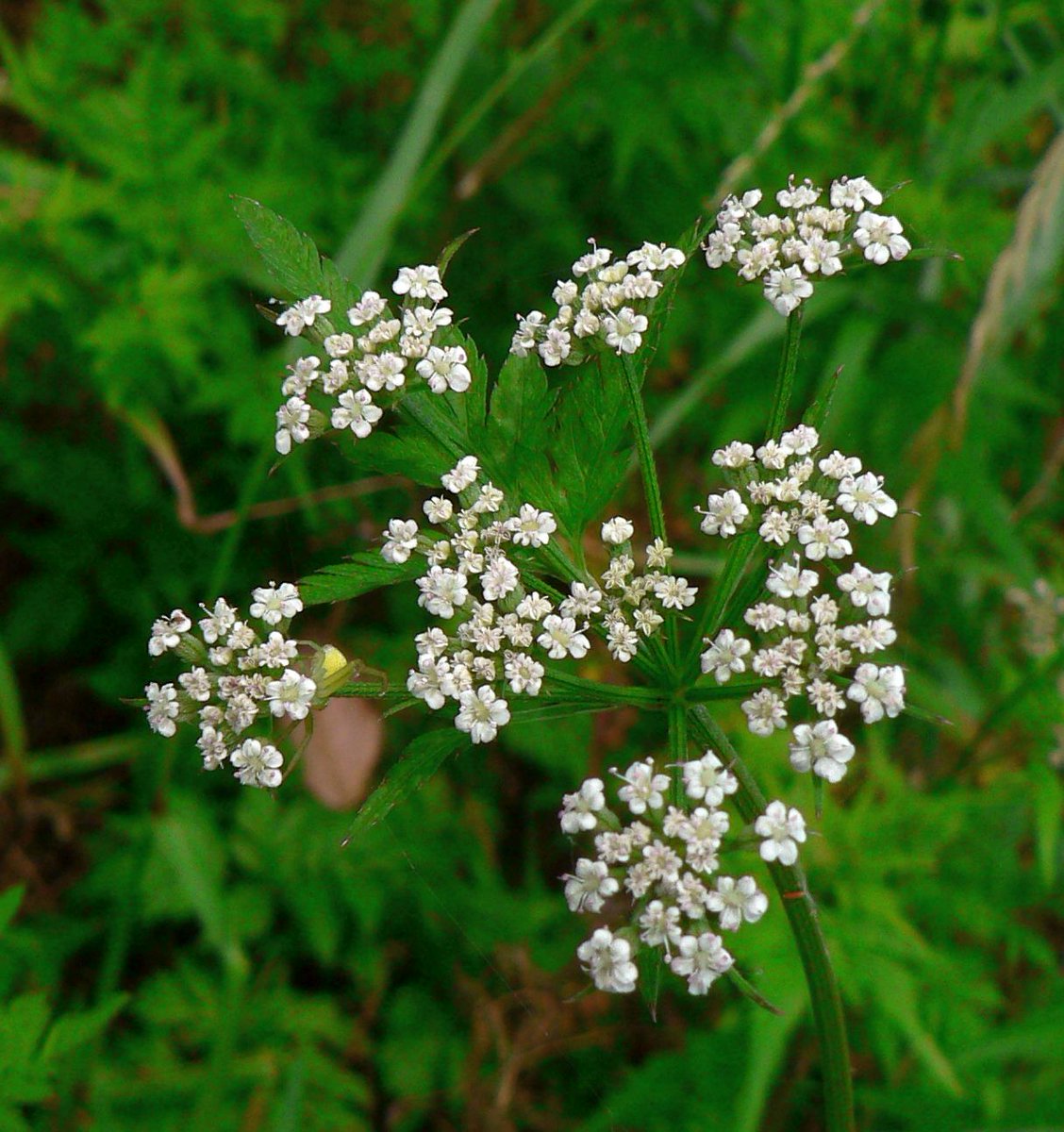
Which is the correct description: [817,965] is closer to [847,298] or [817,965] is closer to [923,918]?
[923,918]

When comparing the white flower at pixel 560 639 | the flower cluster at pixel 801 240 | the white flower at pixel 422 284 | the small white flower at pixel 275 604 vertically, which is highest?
the flower cluster at pixel 801 240

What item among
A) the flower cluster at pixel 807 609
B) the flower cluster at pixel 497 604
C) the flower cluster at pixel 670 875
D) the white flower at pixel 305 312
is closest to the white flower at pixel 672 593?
the flower cluster at pixel 497 604

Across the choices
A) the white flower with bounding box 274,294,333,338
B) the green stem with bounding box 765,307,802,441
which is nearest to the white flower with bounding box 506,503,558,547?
the green stem with bounding box 765,307,802,441

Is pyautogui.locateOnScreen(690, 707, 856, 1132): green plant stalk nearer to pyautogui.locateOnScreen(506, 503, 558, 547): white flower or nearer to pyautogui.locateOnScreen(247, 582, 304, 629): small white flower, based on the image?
pyautogui.locateOnScreen(506, 503, 558, 547): white flower

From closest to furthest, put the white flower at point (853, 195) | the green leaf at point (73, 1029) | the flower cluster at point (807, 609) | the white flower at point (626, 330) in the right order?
the flower cluster at point (807, 609) → the white flower at point (626, 330) → the white flower at point (853, 195) → the green leaf at point (73, 1029)

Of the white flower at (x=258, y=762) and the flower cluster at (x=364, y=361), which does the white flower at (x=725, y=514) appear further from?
the white flower at (x=258, y=762)

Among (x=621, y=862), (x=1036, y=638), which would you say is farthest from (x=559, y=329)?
(x=1036, y=638)

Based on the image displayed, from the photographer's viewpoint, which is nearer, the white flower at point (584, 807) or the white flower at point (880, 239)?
the white flower at point (584, 807)
